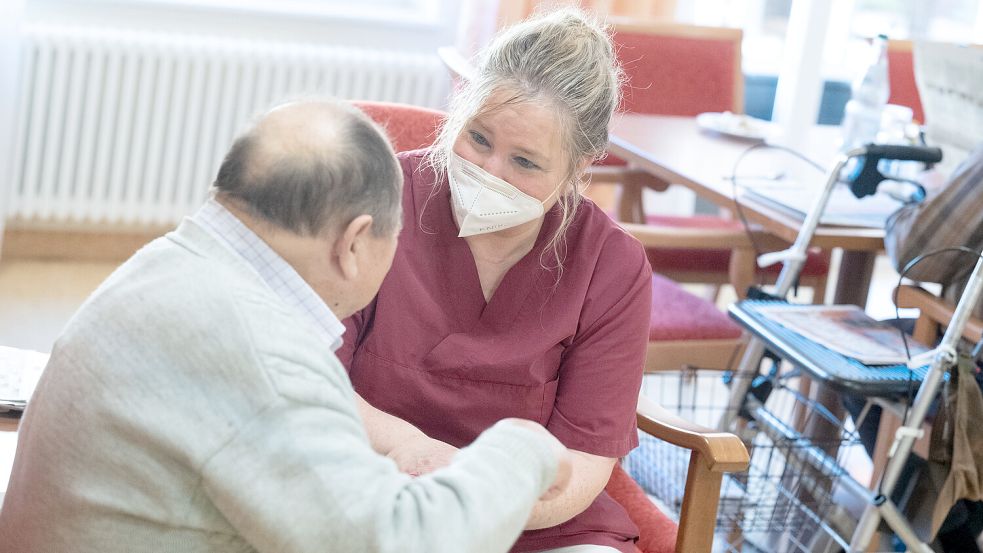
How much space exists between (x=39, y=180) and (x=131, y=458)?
10.2 ft

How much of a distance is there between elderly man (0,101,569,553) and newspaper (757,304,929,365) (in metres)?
1.23

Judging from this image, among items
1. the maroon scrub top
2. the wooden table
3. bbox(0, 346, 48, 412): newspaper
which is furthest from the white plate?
bbox(0, 346, 48, 412): newspaper

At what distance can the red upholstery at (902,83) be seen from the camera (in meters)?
3.80

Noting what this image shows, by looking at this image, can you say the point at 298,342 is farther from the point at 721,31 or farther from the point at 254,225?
the point at 721,31

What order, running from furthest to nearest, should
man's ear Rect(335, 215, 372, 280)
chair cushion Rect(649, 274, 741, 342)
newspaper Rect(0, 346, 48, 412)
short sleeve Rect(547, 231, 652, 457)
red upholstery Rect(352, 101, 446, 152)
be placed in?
chair cushion Rect(649, 274, 741, 342), red upholstery Rect(352, 101, 446, 152), short sleeve Rect(547, 231, 652, 457), newspaper Rect(0, 346, 48, 412), man's ear Rect(335, 215, 372, 280)

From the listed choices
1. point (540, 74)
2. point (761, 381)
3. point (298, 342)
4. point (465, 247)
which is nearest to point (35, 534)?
point (298, 342)

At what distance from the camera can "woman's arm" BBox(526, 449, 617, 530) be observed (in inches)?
57.3

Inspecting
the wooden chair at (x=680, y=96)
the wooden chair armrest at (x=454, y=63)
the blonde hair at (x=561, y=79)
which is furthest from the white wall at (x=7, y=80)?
the blonde hair at (x=561, y=79)

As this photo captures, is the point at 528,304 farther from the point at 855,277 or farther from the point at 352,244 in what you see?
the point at 855,277

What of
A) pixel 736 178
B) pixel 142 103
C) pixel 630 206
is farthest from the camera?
pixel 142 103

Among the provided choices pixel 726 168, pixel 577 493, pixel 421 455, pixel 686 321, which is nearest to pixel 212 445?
pixel 421 455

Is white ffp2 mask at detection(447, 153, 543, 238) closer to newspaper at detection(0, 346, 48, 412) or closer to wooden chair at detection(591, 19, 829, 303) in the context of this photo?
newspaper at detection(0, 346, 48, 412)

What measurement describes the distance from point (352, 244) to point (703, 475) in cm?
74

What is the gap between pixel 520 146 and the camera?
153cm
